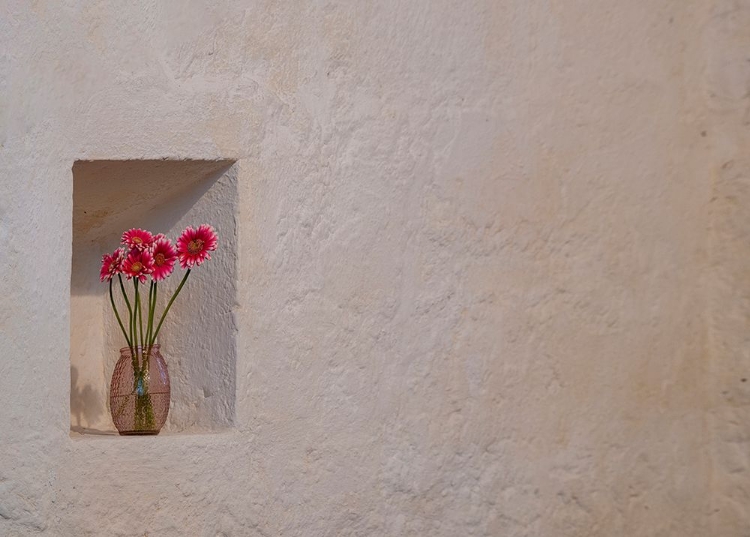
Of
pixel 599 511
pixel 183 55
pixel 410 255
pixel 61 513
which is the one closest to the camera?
pixel 61 513

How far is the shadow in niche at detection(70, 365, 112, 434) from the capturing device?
1.86 m

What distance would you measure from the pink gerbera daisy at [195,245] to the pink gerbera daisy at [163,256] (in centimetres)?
1

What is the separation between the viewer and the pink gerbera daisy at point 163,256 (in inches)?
65.4

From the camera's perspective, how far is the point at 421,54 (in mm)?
1871

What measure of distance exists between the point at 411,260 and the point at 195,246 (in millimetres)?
392

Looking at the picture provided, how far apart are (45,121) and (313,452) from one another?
2.20ft

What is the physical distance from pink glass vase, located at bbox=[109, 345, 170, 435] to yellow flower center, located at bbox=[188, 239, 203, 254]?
170 millimetres

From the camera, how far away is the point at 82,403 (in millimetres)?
1876

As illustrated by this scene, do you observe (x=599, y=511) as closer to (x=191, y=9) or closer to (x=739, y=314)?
(x=739, y=314)

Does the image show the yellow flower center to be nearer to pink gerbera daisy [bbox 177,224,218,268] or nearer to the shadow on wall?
pink gerbera daisy [bbox 177,224,218,268]

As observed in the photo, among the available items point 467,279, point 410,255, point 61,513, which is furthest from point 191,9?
point 61,513

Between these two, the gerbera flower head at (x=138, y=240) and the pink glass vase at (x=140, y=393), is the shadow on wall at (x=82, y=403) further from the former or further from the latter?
the gerbera flower head at (x=138, y=240)

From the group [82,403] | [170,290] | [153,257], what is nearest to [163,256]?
[153,257]

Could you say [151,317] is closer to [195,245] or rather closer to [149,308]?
[149,308]
